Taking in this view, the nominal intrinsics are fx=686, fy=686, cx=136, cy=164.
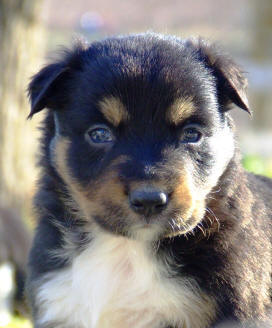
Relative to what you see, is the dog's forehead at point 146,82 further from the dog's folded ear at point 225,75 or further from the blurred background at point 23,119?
the blurred background at point 23,119

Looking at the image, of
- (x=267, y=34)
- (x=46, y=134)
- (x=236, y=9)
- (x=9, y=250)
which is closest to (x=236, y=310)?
(x=46, y=134)

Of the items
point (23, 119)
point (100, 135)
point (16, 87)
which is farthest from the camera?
point (23, 119)

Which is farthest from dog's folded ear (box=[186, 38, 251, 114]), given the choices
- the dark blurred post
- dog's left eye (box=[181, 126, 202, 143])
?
the dark blurred post

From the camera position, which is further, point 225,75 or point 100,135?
point 225,75

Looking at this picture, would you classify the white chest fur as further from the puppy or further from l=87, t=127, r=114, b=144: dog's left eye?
l=87, t=127, r=114, b=144: dog's left eye

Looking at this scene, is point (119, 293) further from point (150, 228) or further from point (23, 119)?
point (23, 119)

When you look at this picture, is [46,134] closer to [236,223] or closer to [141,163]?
[141,163]

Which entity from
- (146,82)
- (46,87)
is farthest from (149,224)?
(46,87)
